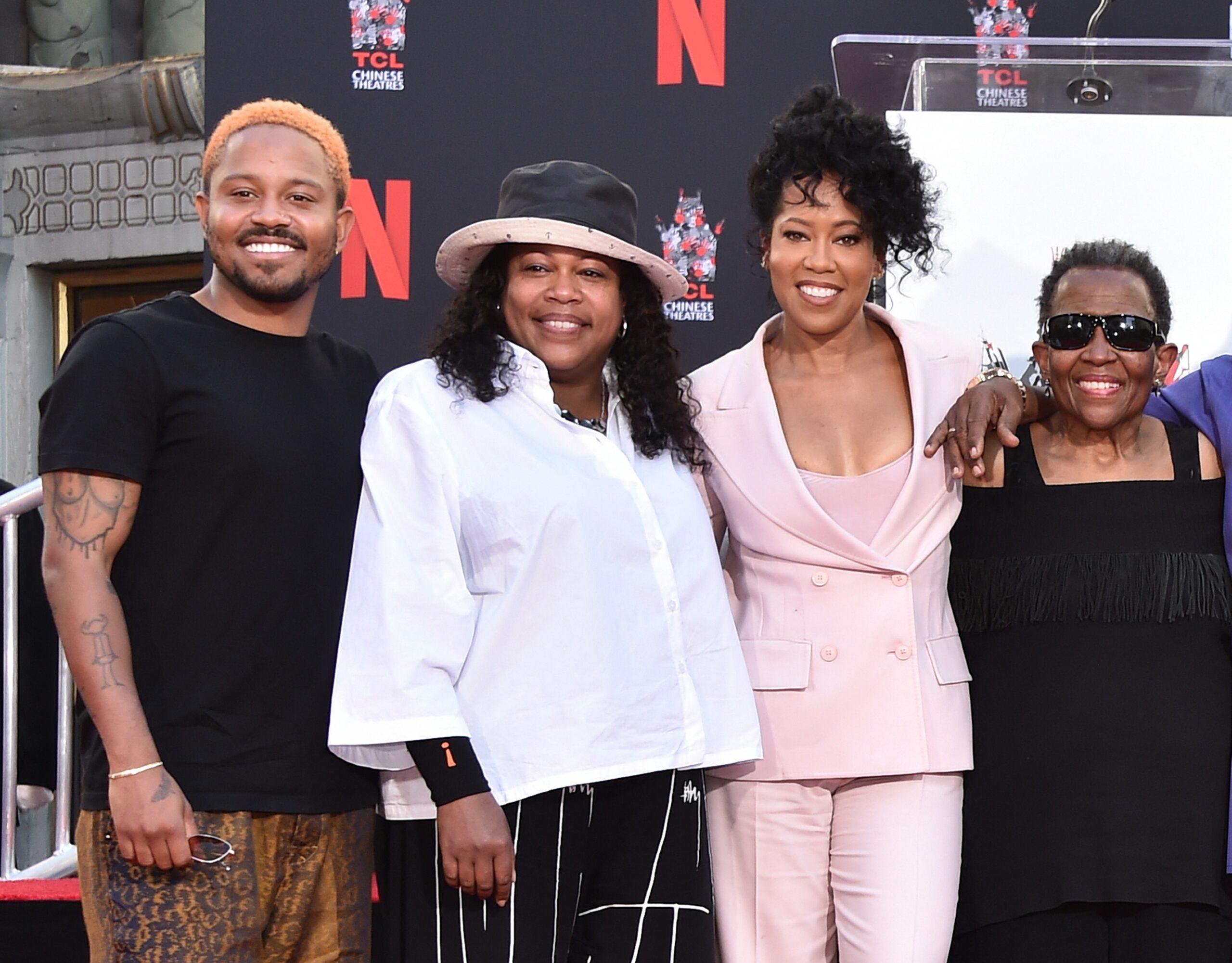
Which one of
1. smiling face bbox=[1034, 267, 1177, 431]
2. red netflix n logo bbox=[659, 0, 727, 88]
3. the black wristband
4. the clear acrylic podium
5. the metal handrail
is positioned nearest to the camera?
the black wristband

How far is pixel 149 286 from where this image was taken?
6.32 m

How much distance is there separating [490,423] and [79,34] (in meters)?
5.25

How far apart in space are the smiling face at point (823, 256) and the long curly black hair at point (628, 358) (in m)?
0.24

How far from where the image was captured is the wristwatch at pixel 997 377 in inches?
92.0

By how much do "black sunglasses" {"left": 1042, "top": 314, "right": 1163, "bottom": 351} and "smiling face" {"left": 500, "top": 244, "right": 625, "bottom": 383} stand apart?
2.51ft

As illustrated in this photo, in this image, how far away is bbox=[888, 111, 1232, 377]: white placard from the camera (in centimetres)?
314

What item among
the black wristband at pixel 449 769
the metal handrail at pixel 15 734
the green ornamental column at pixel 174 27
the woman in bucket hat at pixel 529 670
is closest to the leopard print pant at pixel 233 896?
the woman in bucket hat at pixel 529 670

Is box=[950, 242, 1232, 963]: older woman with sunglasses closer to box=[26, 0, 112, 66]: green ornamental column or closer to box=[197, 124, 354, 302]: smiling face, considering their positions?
box=[197, 124, 354, 302]: smiling face

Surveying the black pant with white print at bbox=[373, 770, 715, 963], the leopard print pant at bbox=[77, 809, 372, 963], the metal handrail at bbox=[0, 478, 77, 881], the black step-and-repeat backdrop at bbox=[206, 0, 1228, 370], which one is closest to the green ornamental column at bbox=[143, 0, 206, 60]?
the black step-and-repeat backdrop at bbox=[206, 0, 1228, 370]

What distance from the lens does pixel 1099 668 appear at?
217cm

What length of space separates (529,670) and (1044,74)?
2.02 meters

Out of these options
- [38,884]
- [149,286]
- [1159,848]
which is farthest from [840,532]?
[149,286]

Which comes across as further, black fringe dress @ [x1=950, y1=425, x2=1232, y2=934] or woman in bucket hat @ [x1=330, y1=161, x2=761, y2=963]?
black fringe dress @ [x1=950, y1=425, x2=1232, y2=934]

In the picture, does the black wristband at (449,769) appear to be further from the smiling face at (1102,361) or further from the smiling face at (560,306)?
the smiling face at (1102,361)
